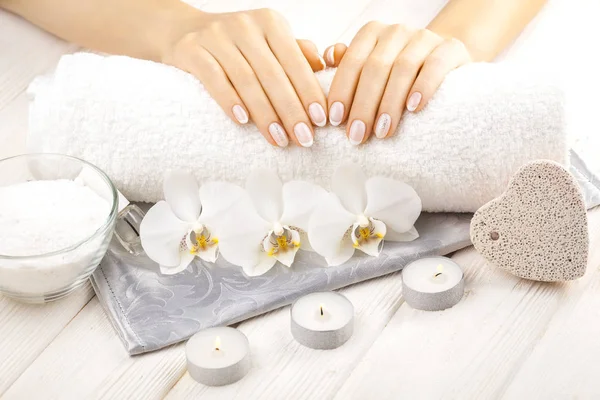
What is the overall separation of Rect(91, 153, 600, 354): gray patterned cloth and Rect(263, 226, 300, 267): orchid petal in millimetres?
12

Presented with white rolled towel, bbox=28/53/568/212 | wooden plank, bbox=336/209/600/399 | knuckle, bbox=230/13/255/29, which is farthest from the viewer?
knuckle, bbox=230/13/255/29

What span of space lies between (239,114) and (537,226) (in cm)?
36

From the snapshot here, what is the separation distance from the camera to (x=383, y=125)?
0.97m

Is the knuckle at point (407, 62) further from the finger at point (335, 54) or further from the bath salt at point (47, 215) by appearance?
the bath salt at point (47, 215)

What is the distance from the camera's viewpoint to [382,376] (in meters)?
0.84

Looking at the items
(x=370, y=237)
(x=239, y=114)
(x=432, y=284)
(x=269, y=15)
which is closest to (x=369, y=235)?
(x=370, y=237)

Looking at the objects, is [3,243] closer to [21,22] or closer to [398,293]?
[398,293]

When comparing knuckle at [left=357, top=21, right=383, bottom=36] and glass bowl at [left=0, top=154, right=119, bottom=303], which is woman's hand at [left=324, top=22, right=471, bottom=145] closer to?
knuckle at [left=357, top=21, right=383, bottom=36]

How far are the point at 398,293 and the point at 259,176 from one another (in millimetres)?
210

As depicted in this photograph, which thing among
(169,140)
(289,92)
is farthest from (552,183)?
(169,140)

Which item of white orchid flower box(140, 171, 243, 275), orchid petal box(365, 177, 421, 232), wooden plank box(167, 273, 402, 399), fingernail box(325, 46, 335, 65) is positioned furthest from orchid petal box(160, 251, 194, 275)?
fingernail box(325, 46, 335, 65)

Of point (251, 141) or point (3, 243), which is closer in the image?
point (3, 243)

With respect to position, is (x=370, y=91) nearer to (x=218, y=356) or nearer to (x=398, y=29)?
(x=398, y=29)

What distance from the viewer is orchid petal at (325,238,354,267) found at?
Answer: 3.18 ft
